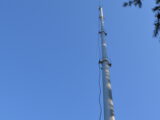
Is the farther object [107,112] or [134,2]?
[134,2]

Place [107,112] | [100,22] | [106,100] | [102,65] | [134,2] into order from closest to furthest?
1. [107,112]
2. [106,100]
3. [134,2]
4. [102,65]
5. [100,22]

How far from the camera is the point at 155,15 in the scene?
7.32 metres

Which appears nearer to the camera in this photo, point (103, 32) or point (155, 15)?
point (155, 15)

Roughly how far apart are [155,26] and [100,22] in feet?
15.7

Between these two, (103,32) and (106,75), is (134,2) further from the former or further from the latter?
(103,32)

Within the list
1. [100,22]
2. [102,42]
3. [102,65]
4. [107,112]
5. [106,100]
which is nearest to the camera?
[107,112]

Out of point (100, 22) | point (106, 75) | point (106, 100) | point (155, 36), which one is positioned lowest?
point (106, 100)

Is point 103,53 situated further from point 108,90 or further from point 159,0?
point 159,0

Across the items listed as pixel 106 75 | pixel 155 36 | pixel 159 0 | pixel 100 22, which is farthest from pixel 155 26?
pixel 100 22

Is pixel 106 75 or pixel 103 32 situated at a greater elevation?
pixel 103 32

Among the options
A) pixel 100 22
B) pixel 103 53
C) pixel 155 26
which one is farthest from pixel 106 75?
pixel 100 22

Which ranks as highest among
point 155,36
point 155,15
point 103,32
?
point 103,32

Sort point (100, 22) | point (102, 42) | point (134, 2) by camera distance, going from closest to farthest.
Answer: point (134, 2) → point (102, 42) → point (100, 22)

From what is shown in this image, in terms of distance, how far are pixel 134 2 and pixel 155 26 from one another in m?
1.04
